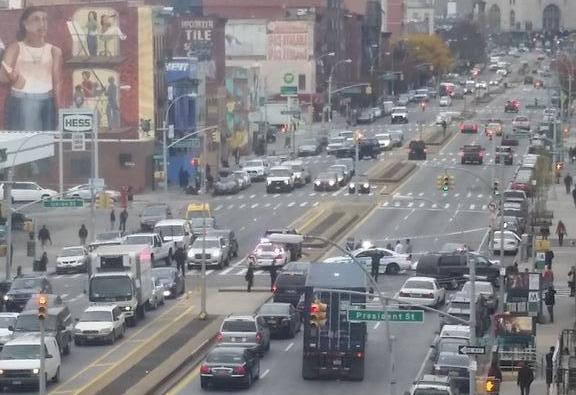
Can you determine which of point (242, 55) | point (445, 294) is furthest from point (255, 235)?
point (242, 55)

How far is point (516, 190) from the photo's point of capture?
3762 inches

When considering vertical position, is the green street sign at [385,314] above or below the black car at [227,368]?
above

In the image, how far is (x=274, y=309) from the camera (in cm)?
5762

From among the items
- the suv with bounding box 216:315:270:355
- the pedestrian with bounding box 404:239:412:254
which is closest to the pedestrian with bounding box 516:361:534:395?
the suv with bounding box 216:315:270:355

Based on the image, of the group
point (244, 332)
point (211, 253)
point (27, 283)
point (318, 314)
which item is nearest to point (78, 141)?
point (211, 253)

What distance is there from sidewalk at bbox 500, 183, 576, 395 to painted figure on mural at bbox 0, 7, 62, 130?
27129 mm

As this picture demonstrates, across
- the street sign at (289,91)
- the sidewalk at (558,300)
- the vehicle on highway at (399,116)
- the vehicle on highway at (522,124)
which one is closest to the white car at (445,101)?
the vehicle on highway at (399,116)

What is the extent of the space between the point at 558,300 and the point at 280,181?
3911cm

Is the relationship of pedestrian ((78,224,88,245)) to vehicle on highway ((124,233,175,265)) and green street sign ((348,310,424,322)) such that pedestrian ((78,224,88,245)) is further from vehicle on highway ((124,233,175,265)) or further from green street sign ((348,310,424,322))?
green street sign ((348,310,424,322))

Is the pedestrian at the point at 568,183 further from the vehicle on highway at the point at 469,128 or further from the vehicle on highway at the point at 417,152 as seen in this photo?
the vehicle on highway at the point at 469,128

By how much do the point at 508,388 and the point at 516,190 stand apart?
45.8 meters

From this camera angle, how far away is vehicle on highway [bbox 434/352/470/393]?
4884 centimetres

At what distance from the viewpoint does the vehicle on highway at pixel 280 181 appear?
104 m

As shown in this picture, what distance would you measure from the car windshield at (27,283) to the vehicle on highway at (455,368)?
17.2 metres
